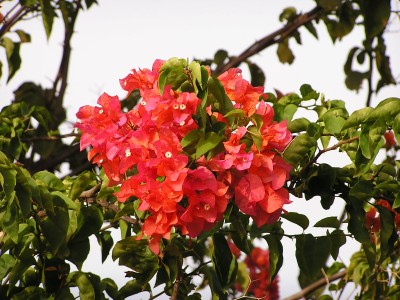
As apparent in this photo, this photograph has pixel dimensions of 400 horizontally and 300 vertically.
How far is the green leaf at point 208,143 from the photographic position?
3.62ft

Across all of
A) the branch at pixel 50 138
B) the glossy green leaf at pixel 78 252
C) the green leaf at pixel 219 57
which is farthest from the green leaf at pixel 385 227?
the green leaf at pixel 219 57

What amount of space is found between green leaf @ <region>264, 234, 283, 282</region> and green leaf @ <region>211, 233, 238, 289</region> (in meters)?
0.07

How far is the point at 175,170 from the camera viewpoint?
3.63 ft

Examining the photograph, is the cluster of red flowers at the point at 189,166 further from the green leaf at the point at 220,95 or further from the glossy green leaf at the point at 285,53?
the glossy green leaf at the point at 285,53

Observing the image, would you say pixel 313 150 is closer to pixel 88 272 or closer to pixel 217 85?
pixel 217 85

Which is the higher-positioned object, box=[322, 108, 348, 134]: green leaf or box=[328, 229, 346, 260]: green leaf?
box=[322, 108, 348, 134]: green leaf

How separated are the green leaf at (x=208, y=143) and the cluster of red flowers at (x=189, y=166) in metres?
0.02

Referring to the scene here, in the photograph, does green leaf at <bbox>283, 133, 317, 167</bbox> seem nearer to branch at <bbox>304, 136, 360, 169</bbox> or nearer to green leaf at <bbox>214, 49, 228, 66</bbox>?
branch at <bbox>304, 136, 360, 169</bbox>

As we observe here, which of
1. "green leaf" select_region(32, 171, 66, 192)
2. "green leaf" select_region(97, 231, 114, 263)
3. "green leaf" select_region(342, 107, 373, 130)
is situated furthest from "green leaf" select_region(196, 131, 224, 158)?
"green leaf" select_region(97, 231, 114, 263)

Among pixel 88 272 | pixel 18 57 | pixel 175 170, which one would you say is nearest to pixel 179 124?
pixel 175 170

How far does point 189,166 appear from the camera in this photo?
1144 millimetres

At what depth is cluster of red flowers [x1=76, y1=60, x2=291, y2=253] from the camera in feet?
3.65

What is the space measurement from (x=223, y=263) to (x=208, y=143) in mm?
299

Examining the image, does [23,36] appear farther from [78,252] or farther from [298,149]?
[298,149]
